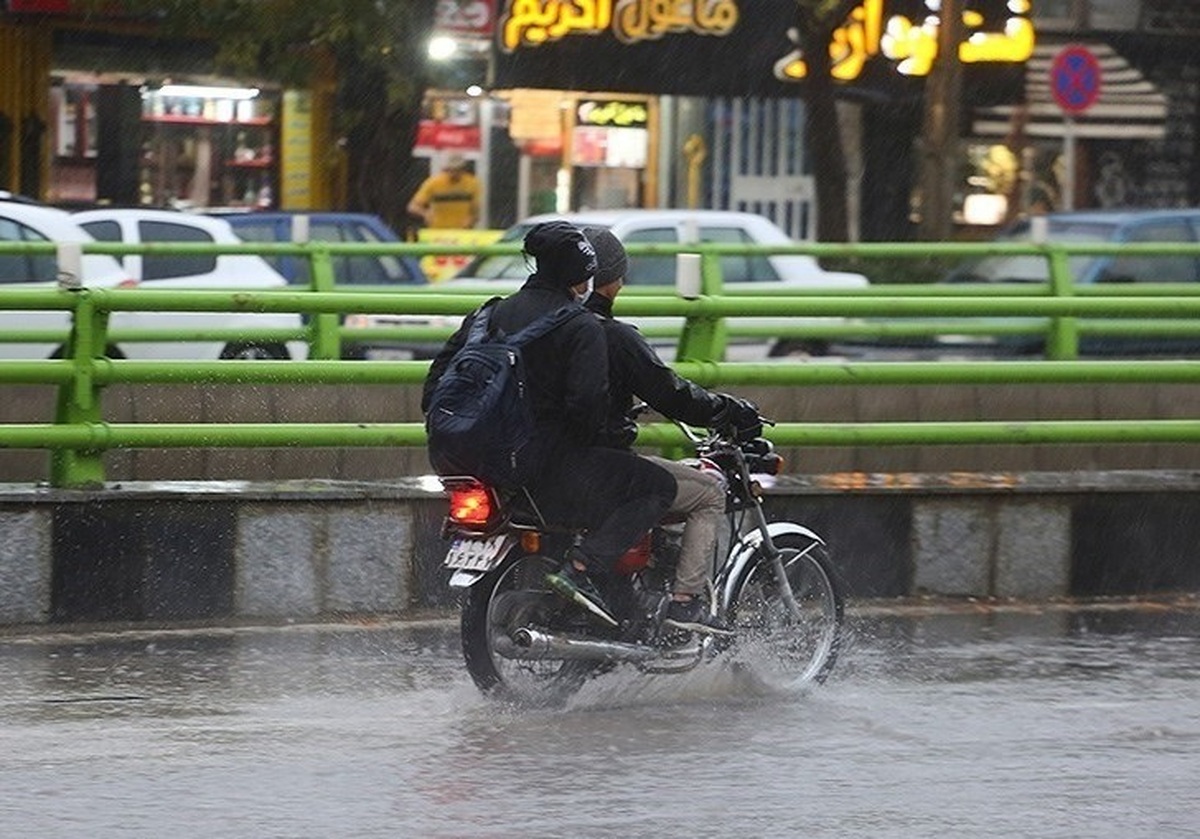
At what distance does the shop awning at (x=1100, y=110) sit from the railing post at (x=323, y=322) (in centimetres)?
1775

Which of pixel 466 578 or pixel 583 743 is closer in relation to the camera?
pixel 583 743

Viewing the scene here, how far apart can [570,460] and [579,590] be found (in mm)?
416

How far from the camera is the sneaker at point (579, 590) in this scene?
26.6ft

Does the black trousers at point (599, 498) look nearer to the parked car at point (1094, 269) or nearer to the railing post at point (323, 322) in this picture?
the railing post at point (323, 322)

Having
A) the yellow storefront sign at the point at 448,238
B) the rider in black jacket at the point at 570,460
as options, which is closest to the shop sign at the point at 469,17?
the yellow storefront sign at the point at 448,238

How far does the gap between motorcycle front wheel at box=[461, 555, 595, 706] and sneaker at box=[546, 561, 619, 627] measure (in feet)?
0.25

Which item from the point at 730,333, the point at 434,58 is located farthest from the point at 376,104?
the point at 730,333

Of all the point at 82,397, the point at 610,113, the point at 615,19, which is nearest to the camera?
the point at 82,397

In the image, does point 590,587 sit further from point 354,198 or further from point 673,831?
point 354,198

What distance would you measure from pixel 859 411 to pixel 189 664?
17.2 feet

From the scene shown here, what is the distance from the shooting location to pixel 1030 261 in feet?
64.6

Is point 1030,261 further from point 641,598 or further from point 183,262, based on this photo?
point 641,598

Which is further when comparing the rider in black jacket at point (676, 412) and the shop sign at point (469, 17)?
the shop sign at point (469, 17)

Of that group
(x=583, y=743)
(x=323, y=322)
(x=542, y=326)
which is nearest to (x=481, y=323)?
(x=542, y=326)
